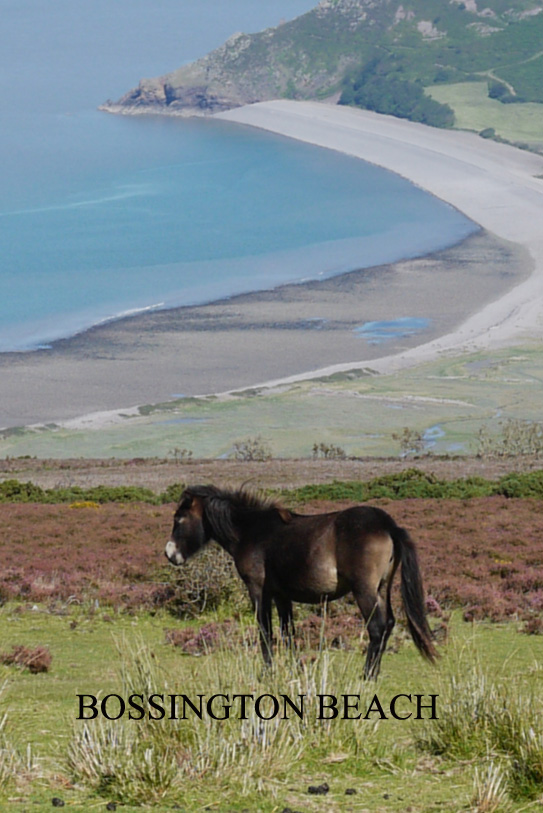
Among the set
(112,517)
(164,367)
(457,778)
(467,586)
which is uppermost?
(457,778)

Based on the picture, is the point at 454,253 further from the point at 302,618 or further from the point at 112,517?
the point at 302,618

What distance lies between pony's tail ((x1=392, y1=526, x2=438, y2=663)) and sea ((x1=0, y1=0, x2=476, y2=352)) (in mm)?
50605

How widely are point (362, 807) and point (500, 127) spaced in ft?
493

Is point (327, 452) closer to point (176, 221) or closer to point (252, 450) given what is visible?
point (252, 450)

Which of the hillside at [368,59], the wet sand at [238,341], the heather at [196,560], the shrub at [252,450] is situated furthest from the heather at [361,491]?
the hillside at [368,59]

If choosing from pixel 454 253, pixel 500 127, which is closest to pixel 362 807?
pixel 454 253

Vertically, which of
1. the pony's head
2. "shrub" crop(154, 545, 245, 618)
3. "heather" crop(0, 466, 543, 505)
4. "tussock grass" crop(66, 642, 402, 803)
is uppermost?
the pony's head

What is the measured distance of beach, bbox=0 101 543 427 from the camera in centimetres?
4941

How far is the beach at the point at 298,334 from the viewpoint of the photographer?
162 ft

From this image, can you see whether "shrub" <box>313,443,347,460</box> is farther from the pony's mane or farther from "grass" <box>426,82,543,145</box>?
"grass" <box>426,82,543,145</box>

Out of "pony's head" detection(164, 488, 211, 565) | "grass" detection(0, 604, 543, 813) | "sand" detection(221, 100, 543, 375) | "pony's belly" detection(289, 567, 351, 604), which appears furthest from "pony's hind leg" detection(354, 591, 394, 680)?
"sand" detection(221, 100, 543, 375)

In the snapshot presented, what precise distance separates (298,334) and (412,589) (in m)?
50.7

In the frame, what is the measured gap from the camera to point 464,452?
37.4 metres

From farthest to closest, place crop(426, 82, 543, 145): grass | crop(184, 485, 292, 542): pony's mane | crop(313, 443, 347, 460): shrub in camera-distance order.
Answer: crop(426, 82, 543, 145): grass → crop(313, 443, 347, 460): shrub → crop(184, 485, 292, 542): pony's mane
